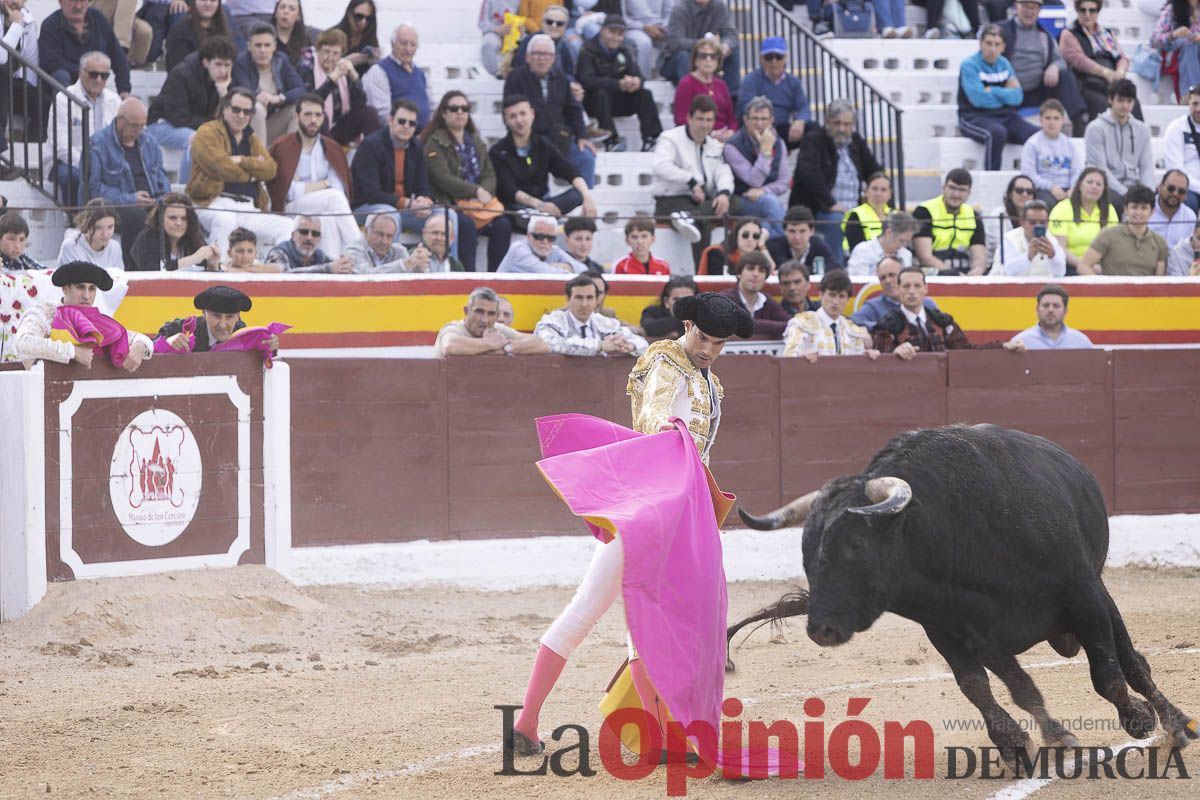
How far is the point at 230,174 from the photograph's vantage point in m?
8.66

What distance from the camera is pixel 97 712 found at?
5.37 metres

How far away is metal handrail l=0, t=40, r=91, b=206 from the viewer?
27.6 ft

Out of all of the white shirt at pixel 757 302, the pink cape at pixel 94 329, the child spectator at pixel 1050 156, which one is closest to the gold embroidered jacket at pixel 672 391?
the pink cape at pixel 94 329

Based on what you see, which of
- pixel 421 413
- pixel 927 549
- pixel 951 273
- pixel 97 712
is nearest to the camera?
pixel 927 549

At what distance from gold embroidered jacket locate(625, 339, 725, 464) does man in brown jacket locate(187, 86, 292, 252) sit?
437cm

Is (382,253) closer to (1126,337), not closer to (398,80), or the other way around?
(398,80)

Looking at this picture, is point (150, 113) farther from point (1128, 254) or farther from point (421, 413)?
point (1128, 254)

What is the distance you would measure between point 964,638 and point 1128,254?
19.7 ft

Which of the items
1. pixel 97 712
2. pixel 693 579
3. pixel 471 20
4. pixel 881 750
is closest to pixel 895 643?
pixel 881 750

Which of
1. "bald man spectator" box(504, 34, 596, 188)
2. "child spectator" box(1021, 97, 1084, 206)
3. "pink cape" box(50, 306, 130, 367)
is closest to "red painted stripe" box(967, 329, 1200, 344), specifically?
"child spectator" box(1021, 97, 1084, 206)

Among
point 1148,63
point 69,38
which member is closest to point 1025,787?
point 69,38

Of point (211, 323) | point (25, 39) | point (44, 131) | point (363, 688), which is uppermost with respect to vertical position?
point (25, 39)

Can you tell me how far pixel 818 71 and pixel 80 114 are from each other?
18.1 ft

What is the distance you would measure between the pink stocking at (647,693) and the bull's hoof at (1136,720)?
1250 mm
